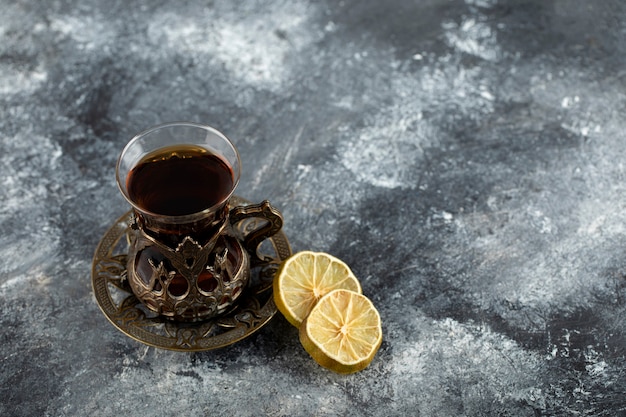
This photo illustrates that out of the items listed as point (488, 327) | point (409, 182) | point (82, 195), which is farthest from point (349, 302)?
point (82, 195)

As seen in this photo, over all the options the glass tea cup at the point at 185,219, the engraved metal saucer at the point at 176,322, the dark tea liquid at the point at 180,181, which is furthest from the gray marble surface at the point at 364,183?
the dark tea liquid at the point at 180,181

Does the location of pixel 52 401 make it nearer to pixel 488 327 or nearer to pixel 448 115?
pixel 488 327

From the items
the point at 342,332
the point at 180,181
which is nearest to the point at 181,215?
the point at 180,181

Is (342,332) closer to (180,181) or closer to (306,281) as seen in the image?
(306,281)

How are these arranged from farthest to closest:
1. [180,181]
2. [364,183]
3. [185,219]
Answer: [364,183], [180,181], [185,219]

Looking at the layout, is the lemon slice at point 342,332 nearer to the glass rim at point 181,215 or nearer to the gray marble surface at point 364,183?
the gray marble surface at point 364,183
